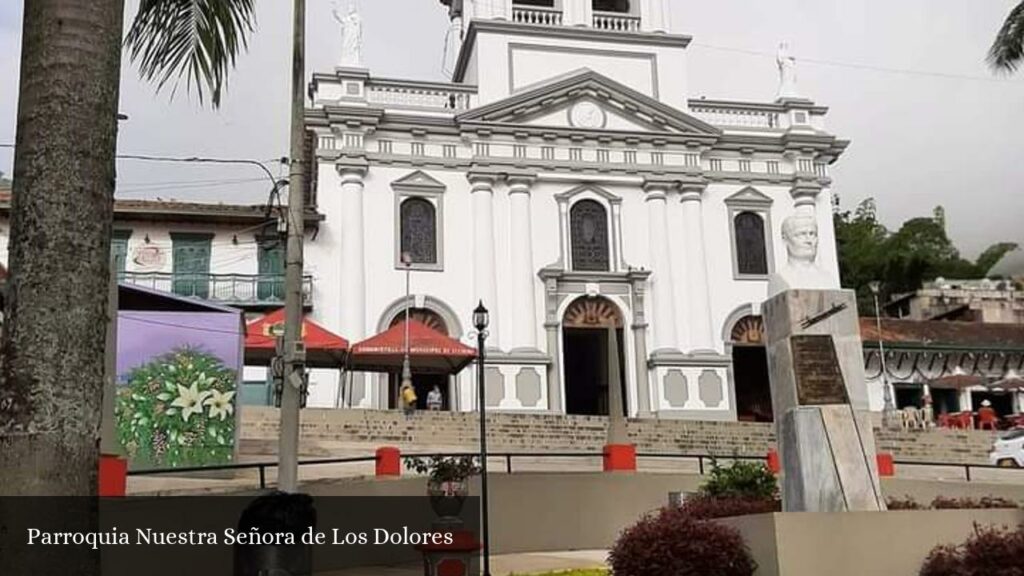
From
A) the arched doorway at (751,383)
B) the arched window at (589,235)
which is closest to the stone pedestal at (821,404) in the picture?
the arched window at (589,235)

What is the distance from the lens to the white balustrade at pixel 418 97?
32.8 metres

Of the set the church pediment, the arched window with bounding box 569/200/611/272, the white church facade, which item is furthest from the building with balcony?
the arched window with bounding box 569/200/611/272

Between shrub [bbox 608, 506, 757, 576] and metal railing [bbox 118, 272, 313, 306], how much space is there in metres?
23.0

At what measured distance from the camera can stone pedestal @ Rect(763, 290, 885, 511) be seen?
32.3ft

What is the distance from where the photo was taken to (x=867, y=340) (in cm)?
3731

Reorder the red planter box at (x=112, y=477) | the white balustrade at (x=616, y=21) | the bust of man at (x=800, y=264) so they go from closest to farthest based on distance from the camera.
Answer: the bust of man at (x=800, y=264) < the red planter box at (x=112, y=477) < the white balustrade at (x=616, y=21)

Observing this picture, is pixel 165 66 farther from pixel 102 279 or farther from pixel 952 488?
pixel 952 488

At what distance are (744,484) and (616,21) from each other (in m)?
25.6

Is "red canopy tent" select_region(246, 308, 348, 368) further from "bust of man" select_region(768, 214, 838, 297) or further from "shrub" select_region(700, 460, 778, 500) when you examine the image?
"bust of man" select_region(768, 214, 838, 297)

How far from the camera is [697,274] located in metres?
33.1

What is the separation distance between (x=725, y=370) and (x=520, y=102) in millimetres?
10370

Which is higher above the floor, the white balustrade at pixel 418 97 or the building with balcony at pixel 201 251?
the white balustrade at pixel 418 97

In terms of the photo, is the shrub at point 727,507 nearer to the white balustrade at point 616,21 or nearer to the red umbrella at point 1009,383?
the white balustrade at point 616,21

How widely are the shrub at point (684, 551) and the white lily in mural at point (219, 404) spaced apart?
8.29 metres
